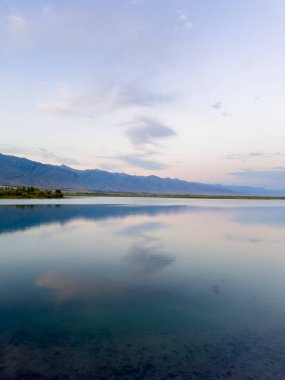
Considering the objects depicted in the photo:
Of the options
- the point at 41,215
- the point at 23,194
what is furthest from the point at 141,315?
the point at 23,194

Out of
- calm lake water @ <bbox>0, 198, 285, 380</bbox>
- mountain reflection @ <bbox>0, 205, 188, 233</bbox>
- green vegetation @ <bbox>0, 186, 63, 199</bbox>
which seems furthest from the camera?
green vegetation @ <bbox>0, 186, 63, 199</bbox>

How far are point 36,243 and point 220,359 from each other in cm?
2485

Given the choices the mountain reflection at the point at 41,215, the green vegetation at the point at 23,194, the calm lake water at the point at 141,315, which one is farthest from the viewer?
the green vegetation at the point at 23,194

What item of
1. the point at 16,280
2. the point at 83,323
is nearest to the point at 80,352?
the point at 83,323

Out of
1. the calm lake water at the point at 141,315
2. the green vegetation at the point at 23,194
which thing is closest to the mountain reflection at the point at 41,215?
the calm lake water at the point at 141,315

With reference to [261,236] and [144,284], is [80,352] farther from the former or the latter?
[261,236]

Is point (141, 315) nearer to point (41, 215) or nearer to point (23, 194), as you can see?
point (41, 215)

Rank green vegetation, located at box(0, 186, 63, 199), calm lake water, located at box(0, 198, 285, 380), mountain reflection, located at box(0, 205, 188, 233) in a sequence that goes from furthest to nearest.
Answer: green vegetation, located at box(0, 186, 63, 199), mountain reflection, located at box(0, 205, 188, 233), calm lake water, located at box(0, 198, 285, 380)

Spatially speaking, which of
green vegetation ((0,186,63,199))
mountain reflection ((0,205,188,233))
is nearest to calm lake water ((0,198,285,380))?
mountain reflection ((0,205,188,233))

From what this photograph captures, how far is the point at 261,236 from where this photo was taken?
1464 inches

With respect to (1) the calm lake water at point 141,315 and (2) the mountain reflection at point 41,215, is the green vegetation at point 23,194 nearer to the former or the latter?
(2) the mountain reflection at point 41,215

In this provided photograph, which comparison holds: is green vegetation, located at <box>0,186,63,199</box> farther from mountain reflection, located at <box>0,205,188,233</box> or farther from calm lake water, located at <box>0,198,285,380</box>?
calm lake water, located at <box>0,198,285,380</box>

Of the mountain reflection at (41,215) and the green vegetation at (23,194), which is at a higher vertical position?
the green vegetation at (23,194)

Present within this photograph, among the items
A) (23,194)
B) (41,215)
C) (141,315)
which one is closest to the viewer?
(141,315)
